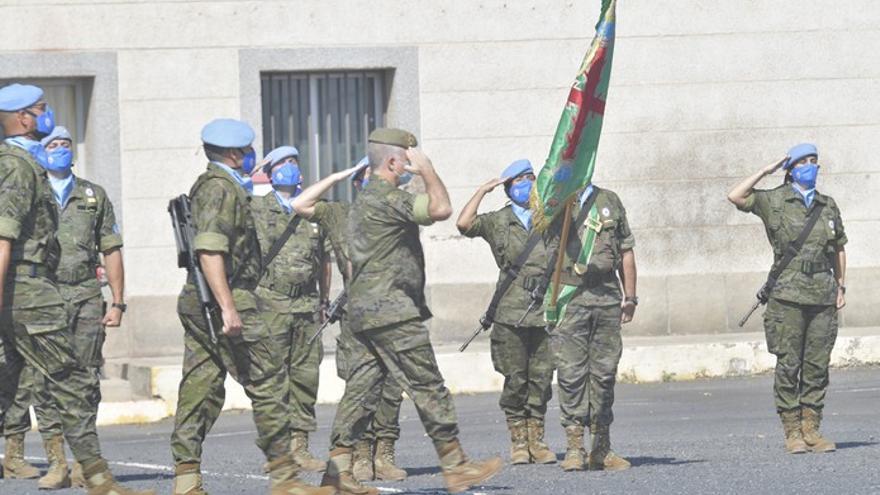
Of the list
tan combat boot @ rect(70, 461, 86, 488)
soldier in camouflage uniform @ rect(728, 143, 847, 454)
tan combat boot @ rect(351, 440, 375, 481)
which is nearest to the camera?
tan combat boot @ rect(70, 461, 86, 488)

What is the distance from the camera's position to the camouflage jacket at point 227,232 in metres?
9.49

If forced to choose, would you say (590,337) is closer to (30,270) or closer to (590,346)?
(590,346)

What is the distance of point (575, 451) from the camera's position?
38.5 ft

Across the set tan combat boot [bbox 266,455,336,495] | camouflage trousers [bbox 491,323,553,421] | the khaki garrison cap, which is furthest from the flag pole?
tan combat boot [bbox 266,455,336,495]

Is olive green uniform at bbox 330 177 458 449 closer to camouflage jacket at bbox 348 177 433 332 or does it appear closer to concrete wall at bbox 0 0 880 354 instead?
camouflage jacket at bbox 348 177 433 332

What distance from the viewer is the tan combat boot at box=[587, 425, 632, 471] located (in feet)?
38.5

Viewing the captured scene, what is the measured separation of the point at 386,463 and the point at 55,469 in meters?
1.97

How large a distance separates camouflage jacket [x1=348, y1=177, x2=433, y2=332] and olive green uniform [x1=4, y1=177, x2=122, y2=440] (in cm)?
249

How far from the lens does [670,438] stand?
1381 centimetres

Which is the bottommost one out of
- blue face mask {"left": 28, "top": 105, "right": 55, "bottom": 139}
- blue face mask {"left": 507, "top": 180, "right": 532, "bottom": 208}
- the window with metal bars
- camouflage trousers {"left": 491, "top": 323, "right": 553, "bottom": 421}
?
camouflage trousers {"left": 491, "top": 323, "right": 553, "bottom": 421}

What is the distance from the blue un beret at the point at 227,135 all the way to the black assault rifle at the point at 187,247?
0.32 meters

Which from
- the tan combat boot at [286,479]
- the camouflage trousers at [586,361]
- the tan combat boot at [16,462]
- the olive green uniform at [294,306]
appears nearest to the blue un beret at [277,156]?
the olive green uniform at [294,306]

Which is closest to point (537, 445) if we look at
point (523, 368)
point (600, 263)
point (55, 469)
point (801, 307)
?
point (523, 368)

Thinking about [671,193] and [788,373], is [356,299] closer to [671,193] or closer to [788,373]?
[788,373]
